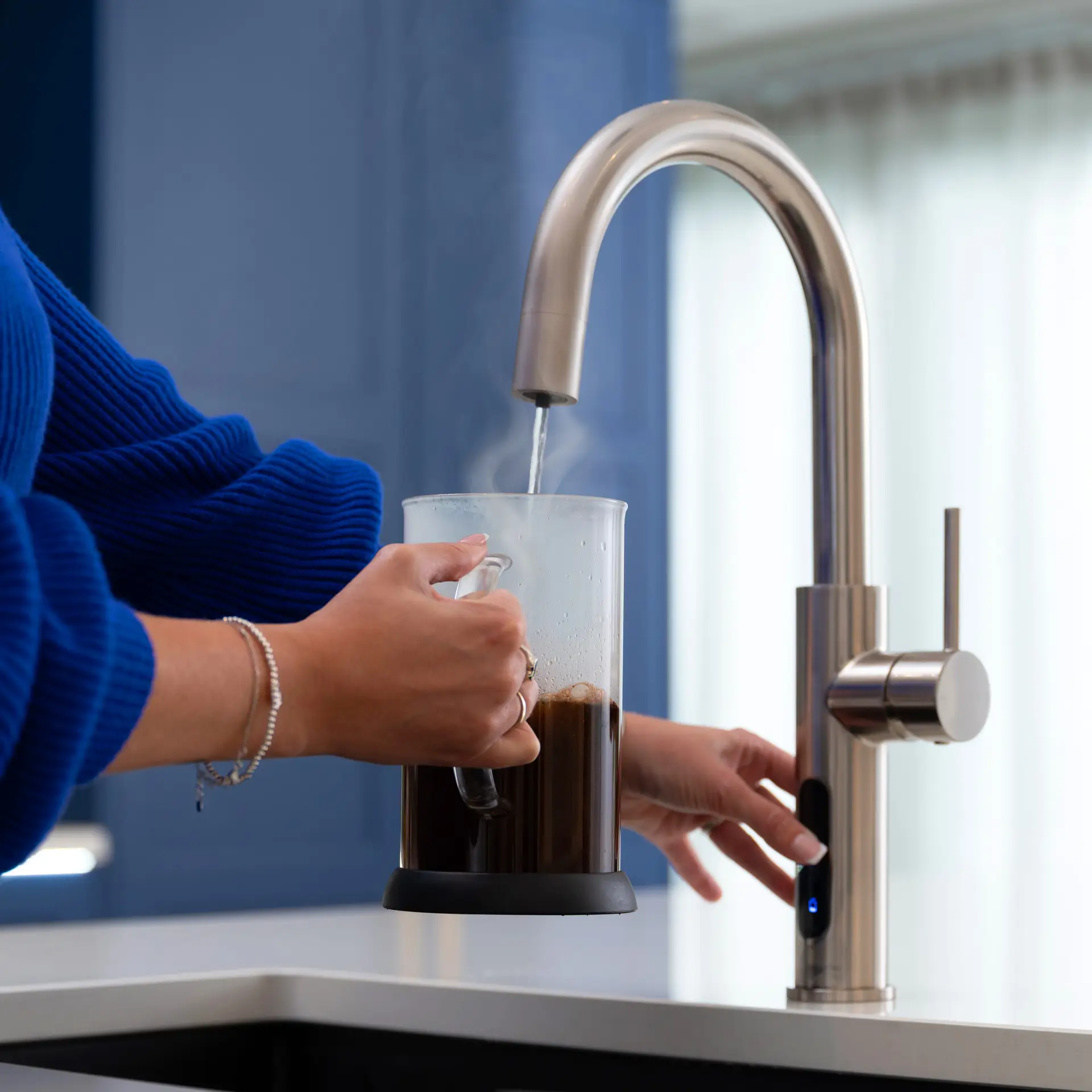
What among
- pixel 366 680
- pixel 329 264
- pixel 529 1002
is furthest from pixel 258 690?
pixel 329 264

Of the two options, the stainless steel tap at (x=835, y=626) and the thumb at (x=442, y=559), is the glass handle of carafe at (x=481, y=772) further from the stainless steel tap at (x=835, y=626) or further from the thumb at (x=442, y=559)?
the stainless steel tap at (x=835, y=626)

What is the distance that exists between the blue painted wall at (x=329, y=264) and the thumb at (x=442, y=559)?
887 millimetres

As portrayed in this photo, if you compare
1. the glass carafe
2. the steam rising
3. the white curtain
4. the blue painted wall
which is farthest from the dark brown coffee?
the white curtain

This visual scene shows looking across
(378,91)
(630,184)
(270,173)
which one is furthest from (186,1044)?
(378,91)

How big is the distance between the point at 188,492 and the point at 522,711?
12.5 inches

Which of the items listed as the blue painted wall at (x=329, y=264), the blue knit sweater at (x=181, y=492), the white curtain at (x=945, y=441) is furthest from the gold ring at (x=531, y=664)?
the white curtain at (x=945, y=441)

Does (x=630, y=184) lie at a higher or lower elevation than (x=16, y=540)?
higher

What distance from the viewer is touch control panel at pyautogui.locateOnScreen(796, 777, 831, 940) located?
78 centimetres

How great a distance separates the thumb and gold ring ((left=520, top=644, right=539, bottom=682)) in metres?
0.04

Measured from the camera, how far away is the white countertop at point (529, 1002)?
0.64 m

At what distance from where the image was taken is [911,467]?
3488mm

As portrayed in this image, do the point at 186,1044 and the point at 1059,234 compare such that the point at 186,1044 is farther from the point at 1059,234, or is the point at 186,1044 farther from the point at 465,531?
the point at 1059,234

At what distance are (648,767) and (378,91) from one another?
975 mm

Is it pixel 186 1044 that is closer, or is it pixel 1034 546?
pixel 186 1044
